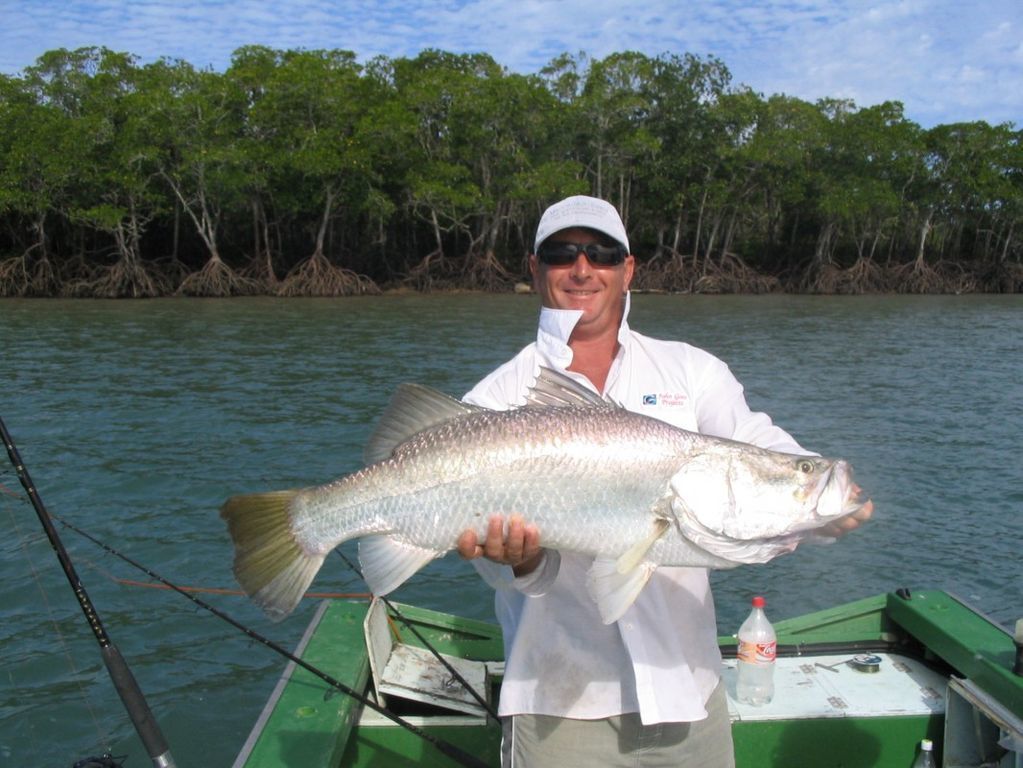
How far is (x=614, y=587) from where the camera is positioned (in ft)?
8.16

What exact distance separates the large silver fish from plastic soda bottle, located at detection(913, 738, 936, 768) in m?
1.81

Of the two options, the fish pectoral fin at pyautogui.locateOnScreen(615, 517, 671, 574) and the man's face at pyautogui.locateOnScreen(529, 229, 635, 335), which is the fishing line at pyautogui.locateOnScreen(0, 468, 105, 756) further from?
the fish pectoral fin at pyautogui.locateOnScreen(615, 517, 671, 574)

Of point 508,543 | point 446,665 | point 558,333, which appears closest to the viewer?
point 508,543

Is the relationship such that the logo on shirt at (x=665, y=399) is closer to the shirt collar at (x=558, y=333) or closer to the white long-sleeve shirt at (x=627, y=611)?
the white long-sleeve shirt at (x=627, y=611)

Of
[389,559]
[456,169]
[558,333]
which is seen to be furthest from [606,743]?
[456,169]

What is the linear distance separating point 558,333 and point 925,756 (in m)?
2.46

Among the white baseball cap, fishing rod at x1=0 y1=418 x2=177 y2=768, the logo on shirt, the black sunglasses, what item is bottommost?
fishing rod at x1=0 y1=418 x2=177 y2=768

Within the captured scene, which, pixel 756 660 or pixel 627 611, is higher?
pixel 627 611

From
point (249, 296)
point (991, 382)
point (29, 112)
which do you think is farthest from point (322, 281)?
point (991, 382)

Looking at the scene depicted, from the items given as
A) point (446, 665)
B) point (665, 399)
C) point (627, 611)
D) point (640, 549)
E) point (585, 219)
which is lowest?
point (446, 665)

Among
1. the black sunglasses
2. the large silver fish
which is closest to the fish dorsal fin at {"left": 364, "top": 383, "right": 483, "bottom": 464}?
the large silver fish

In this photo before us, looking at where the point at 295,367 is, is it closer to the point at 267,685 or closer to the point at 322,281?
the point at 267,685

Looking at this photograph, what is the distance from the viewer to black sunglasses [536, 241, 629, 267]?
3061 mm

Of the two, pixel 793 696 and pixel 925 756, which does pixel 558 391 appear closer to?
pixel 793 696
